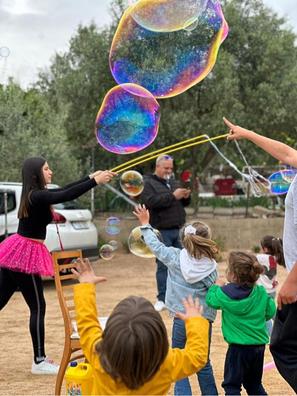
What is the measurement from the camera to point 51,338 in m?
6.96

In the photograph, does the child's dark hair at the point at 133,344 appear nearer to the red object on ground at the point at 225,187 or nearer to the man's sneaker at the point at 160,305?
the man's sneaker at the point at 160,305

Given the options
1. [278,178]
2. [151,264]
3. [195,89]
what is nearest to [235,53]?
[195,89]

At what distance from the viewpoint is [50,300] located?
935cm

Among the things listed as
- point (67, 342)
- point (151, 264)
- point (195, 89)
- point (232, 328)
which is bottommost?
point (151, 264)

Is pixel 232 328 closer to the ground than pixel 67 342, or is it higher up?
higher up

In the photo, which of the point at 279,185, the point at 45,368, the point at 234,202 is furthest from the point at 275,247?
the point at 234,202

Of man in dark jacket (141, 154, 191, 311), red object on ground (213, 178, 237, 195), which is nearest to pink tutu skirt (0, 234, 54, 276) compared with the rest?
man in dark jacket (141, 154, 191, 311)

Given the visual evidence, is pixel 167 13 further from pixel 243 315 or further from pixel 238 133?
pixel 243 315

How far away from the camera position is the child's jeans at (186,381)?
14.6 feet

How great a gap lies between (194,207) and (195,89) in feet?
11.7

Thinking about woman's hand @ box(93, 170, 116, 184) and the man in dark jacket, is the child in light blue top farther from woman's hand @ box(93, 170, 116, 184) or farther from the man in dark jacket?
the man in dark jacket

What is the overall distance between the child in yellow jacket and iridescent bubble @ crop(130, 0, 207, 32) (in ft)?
12.1

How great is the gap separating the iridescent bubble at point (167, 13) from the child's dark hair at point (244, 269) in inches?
97.4

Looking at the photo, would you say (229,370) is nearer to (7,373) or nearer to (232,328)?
(232,328)
